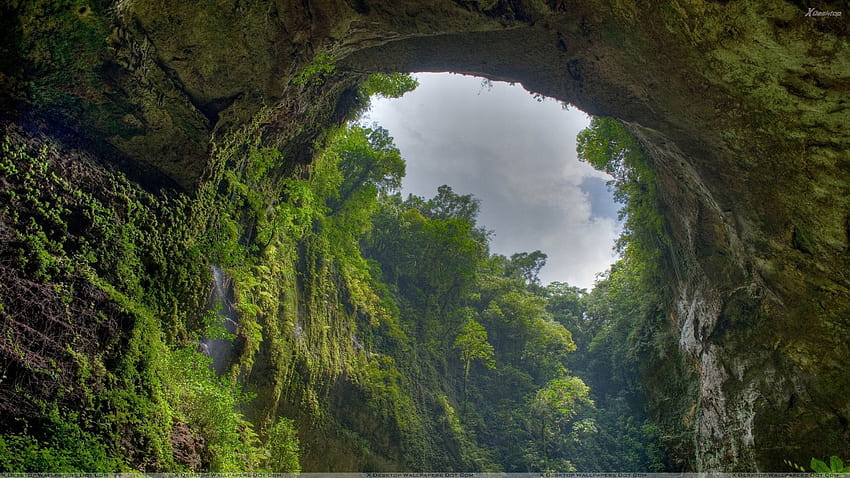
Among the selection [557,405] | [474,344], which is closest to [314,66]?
[474,344]

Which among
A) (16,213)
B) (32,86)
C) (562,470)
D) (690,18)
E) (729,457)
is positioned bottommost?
(562,470)

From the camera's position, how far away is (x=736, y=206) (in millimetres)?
8352

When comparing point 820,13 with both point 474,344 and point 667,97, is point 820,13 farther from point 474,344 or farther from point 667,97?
point 474,344

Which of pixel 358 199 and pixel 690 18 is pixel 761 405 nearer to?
pixel 690 18

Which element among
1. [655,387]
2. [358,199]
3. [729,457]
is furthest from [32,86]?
[655,387]

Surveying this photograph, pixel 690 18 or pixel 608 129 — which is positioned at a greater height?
pixel 608 129

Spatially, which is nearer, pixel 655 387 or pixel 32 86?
pixel 32 86

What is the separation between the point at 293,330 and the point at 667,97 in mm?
9978

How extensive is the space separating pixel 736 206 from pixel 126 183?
10.4 meters

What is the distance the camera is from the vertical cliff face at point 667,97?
541 centimetres

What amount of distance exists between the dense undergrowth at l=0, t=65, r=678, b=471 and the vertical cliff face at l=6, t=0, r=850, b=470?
803 millimetres

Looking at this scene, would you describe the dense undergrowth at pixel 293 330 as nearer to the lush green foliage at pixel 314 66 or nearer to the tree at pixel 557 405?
the tree at pixel 557 405

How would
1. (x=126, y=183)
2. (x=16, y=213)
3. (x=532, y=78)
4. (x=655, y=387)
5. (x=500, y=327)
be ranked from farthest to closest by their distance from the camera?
(x=500, y=327)
(x=655, y=387)
(x=532, y=78)
(x=126, y=183)
(x=16, y=213)

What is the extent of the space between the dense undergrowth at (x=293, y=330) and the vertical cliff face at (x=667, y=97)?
803 millimetres
